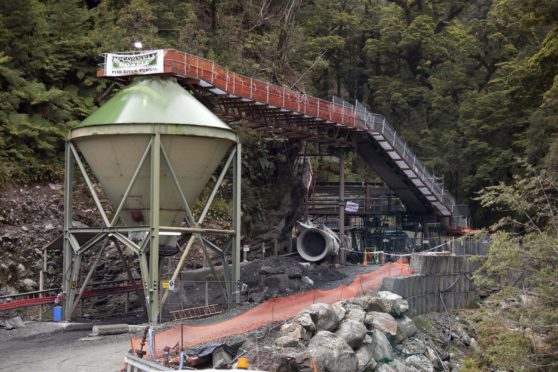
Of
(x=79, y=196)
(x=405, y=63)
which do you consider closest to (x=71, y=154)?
(x=79, y=196)

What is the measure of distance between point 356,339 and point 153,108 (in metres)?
11.5

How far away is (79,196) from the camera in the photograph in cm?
3847

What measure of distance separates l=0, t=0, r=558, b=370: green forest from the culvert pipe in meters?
3.94

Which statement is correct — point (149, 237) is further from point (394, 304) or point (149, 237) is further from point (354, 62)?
point (354, 62)

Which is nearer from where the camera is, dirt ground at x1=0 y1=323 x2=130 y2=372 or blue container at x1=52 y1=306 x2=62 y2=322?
dirt ground at x1=0 y1=323 x2=130 y2=372

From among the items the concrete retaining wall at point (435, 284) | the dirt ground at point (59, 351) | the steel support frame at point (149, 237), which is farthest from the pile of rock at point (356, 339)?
the steel support frame at point (149, 237)

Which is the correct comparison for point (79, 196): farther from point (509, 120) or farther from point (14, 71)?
point (509, 120)

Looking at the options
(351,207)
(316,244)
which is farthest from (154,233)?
(351,207)

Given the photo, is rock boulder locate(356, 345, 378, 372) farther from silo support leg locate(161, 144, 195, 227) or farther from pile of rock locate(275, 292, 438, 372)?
silo support leg locate(161, 144, 195, 227)

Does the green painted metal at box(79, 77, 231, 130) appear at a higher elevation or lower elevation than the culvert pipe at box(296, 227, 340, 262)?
higher

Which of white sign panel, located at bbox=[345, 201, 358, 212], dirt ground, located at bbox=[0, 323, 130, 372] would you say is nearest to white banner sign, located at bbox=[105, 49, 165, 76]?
dirt ground, located at bbox=[0, 323, 130, 372]

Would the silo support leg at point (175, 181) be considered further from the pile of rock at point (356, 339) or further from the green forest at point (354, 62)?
the green forest at point (354, 62)

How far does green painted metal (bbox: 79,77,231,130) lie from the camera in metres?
29.9

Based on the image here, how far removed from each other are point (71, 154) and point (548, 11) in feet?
66.9
